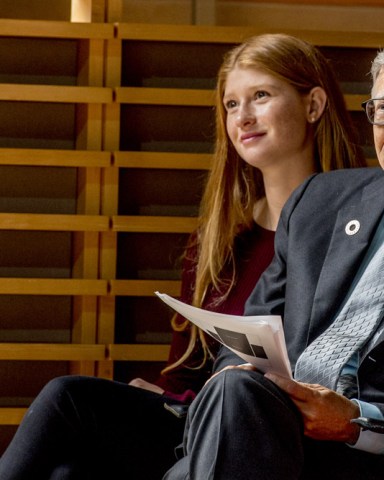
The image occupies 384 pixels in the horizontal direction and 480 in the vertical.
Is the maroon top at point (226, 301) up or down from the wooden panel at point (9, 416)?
up

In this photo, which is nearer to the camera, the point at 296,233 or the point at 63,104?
the point at 296,233

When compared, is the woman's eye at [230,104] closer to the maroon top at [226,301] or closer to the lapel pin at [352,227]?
the maroon top at [226,301]

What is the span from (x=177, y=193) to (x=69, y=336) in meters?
0.54

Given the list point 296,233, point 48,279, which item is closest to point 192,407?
point 296,233

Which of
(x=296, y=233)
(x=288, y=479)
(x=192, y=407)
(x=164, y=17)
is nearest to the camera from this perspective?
(x=288, y=479)

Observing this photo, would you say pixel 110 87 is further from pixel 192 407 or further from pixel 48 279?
pixel 192 407

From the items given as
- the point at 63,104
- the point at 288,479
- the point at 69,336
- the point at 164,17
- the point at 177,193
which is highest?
the point at 164,17

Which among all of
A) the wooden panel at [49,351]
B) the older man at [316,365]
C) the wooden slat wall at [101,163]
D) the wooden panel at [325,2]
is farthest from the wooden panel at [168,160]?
the older man at [316,365]

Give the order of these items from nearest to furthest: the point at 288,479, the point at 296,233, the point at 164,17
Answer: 1. the point at 288,479
2. the point at 296,233
3. the point at 164,17

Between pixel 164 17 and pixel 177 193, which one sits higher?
pixel 164 17

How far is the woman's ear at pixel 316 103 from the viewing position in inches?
100

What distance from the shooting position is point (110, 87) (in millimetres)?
2918

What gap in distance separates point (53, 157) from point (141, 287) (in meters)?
0.46

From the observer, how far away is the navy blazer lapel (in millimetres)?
1896
